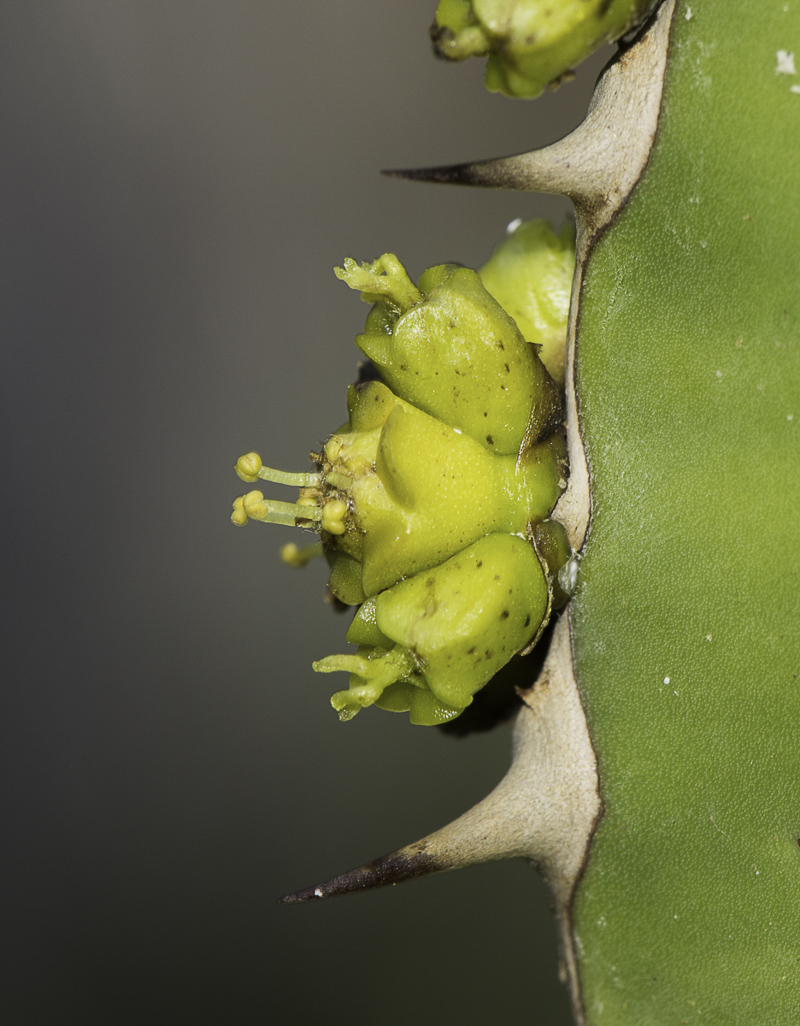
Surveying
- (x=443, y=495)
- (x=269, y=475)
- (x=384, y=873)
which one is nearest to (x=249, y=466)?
(x=269, y=475)

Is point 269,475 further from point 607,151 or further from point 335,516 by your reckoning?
point 607,151

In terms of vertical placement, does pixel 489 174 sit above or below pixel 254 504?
above

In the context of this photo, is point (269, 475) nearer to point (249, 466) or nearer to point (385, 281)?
point (249, 466)

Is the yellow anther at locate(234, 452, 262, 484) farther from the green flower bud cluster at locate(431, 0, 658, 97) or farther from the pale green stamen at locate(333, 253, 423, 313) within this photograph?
the green flower bud cluster at locate(431, 0, 658, 97)

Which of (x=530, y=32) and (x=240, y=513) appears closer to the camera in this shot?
(x=530, y=32)

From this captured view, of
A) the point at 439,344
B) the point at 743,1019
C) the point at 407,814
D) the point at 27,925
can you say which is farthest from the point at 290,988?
the point at 439,344

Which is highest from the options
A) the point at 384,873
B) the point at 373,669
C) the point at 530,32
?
the point at 530,32
